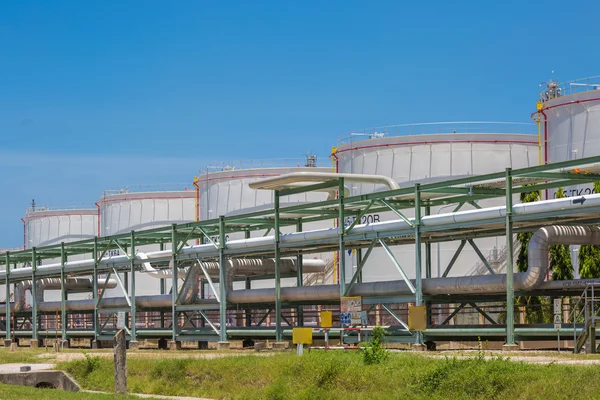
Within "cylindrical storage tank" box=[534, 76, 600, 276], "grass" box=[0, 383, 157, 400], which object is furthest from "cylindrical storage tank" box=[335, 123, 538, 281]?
"grass" box=[0, 383, 157, 400]

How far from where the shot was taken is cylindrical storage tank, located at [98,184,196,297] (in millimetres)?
72875

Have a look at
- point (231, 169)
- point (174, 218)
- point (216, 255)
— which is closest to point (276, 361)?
point (216, 255)

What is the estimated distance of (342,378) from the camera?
22359 mm

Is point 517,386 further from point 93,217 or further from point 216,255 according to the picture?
point 93,217

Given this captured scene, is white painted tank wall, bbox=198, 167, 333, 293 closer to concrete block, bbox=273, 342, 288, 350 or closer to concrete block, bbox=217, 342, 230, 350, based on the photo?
concrete block, bbox=217, 342, 230, 350

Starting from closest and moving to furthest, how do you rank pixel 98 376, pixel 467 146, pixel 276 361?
1. pixel 276 361
2. pixel 98 376
3. pixel 467 146

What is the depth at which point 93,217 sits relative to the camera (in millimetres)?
85438

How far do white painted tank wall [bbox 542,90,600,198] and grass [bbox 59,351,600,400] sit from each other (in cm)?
2014

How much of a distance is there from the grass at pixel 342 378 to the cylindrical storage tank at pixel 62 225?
185 feet

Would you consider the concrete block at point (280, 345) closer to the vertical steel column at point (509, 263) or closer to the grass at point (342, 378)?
the grass at point (342, 378)

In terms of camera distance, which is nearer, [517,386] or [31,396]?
[517,386]

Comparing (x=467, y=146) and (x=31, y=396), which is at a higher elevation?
(x=467, y=146)

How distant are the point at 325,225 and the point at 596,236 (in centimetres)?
2786

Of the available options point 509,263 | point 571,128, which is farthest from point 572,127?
point 509,263
